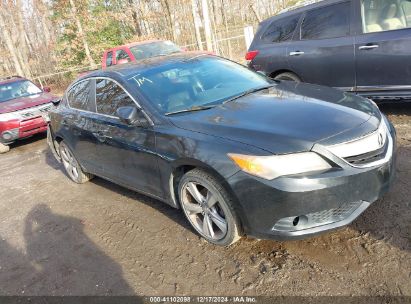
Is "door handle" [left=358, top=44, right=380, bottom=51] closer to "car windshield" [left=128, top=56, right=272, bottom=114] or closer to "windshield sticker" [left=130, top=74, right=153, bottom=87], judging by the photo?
"car windshield" [left=128, top=56, right=272, bottom=114]

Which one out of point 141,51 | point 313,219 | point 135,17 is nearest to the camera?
point 313,219

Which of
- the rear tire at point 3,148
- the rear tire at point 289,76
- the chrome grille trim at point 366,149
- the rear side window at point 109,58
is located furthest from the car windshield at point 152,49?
the chrome grille trim at point 366,149

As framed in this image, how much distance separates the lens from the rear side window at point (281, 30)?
20.6 ft

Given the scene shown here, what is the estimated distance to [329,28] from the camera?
226 inches

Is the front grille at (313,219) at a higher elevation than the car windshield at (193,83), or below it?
below

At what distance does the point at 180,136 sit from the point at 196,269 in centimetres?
112

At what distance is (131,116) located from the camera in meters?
3.48

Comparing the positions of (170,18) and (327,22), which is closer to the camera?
(327,22)

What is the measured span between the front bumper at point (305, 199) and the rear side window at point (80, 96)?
263 cm

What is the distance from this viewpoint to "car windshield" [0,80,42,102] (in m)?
9.75

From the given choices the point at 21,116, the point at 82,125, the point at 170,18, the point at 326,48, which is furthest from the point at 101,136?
the point at 170,18

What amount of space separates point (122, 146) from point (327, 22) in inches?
154

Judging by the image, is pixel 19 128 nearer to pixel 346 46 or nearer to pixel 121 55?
pixel 121 55

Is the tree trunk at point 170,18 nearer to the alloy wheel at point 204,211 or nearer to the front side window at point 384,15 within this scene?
the front side window at point 384,15
